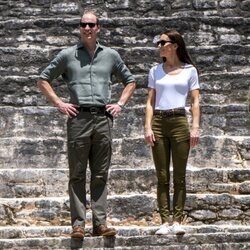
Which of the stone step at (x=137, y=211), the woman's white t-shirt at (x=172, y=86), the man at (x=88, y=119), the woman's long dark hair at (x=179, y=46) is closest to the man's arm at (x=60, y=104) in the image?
the man at (x=88, y=119)

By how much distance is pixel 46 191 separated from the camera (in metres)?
7.87

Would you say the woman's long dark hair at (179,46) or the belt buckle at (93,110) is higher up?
the woman's long dark hair at (179,46)

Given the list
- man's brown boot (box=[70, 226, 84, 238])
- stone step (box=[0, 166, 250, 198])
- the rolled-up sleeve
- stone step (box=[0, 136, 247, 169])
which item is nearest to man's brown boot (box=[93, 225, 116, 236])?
man's brown boot (box=[70, 226, 84, 238])

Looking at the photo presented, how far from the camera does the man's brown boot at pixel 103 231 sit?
6465 millimetres

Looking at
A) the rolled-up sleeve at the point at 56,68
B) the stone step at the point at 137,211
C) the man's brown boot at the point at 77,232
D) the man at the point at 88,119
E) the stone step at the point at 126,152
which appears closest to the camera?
the man's brown boot at the point at 77,232

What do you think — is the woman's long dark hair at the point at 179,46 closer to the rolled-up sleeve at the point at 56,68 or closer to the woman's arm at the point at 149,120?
the woman's arm at the point at 149,120

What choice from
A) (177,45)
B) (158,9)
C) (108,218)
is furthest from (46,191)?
(158,9)

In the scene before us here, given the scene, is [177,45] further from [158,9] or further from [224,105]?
[158,9]

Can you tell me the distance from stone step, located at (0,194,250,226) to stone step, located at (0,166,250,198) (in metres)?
0.27

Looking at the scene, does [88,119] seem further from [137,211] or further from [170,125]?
A: [137,211]

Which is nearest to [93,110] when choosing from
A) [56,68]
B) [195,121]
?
[56,68]

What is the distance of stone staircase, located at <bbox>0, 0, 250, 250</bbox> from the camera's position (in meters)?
7.05

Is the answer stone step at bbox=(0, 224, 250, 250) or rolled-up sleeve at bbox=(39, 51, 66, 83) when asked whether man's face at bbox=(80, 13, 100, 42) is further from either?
stone step at bbox=(0, 224, 250, 250)

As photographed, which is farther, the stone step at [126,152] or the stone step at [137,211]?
the stone step at [126,152]
